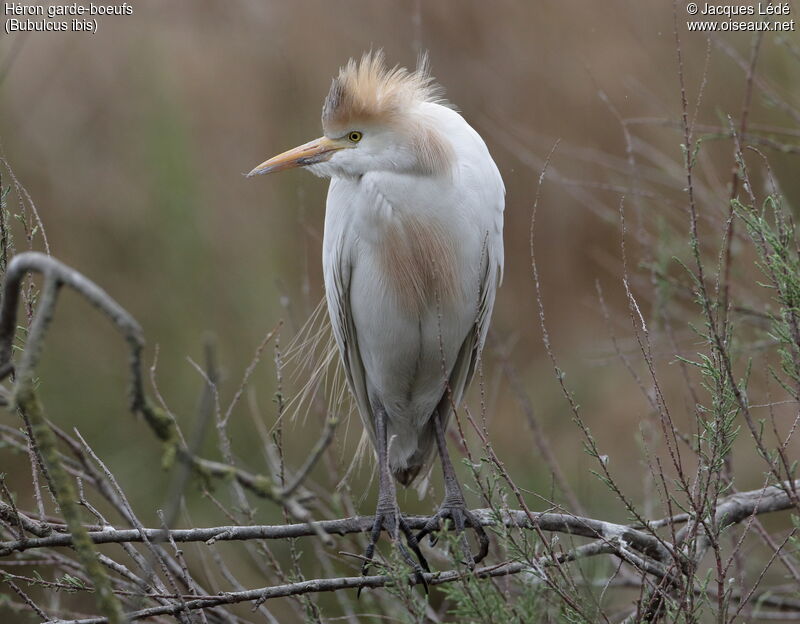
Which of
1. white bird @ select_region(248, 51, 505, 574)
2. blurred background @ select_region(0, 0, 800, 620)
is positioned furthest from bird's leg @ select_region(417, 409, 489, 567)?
blurred background @ select_region(0, 0, 800, 620)

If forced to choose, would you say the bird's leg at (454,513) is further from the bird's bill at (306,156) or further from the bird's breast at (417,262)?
the bird's bill at (306,156)

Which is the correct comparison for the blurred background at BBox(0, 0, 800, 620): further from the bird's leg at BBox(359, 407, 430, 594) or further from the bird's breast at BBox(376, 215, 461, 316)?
the bird's breast at BBox(376, 215, 461, 316)

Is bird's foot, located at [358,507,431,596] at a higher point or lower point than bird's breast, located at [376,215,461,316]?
lower

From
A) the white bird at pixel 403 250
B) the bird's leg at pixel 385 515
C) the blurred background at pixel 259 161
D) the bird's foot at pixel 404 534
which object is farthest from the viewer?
the blurred background at pixel 259 161

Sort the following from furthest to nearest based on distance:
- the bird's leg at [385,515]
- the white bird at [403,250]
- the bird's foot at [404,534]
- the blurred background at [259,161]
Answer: the blurred background at [259,161]
the white bird at [403,250]
the bird's leg at [385,515]
the bird's foot at [404,534]

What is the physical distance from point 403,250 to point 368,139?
27 centimetres

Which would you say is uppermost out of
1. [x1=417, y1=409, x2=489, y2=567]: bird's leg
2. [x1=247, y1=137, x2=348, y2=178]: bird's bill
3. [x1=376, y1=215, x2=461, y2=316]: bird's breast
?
[x1=247, y1=137, x2=348, y2=178]: bird's bill

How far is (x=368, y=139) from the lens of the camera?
6.62 ft

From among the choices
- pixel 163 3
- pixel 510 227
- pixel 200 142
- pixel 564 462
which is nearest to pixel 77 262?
pixel 200 142

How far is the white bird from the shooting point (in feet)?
6.60

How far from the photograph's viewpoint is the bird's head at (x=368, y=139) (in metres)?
1.99

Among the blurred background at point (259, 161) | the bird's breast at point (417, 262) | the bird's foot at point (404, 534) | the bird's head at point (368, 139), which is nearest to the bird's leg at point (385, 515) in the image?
the bird's foot at point (404, 534)

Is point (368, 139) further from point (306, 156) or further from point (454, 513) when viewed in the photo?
point (454, 513)

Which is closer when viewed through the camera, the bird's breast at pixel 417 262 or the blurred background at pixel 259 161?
the bird's breast at pixel 417 262
